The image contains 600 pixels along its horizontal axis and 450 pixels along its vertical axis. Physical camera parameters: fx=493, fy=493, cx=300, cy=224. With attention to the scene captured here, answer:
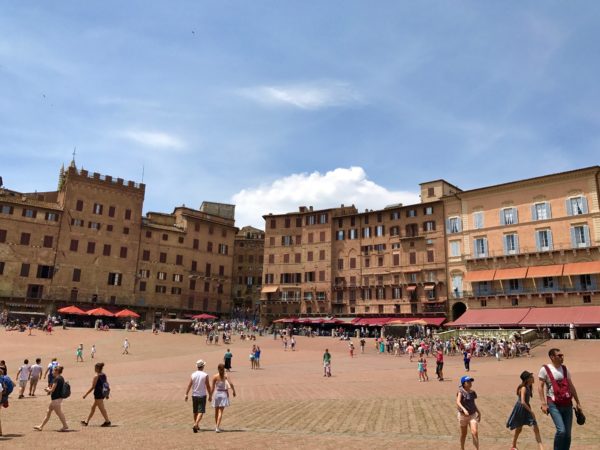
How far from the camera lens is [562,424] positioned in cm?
753

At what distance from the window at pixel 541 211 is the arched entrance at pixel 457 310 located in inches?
492

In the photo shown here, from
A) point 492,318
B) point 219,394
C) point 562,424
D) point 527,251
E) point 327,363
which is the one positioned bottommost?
point 327,363

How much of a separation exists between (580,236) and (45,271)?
6085 centimetres

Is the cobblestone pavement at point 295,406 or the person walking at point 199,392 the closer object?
the cobblestone pavement at point 295,406

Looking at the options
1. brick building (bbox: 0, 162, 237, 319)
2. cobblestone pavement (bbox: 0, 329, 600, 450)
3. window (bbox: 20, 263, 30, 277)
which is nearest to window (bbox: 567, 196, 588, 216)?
cobblestone pavement (bbox: 0, 329, 600, 450)

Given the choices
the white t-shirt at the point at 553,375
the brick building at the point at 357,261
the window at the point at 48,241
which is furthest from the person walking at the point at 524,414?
the window at the point at 48,241

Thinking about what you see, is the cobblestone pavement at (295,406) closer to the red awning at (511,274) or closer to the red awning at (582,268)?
the red awning at (582,268)

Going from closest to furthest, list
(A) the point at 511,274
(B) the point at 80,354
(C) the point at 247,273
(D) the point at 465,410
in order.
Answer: (D) the point at 465,410 < (B) the point at 80,354 < (A) the point at 511,274 < (C) the point at 247,273

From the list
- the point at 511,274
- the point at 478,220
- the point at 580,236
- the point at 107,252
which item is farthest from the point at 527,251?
the point at 107,252

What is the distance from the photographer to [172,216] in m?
76.2

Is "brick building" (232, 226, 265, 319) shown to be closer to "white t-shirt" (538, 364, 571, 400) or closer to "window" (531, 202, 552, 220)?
"window" (531, 202, 552, 220)

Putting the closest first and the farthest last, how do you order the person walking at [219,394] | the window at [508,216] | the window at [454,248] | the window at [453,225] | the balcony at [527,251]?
the person walking at [219,394] → the balcony at [527,251] → the window at [508,216] → the window at [454,248] → the window at [453,225]

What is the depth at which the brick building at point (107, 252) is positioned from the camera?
60250 mm

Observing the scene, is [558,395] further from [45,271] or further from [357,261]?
[45,271]
